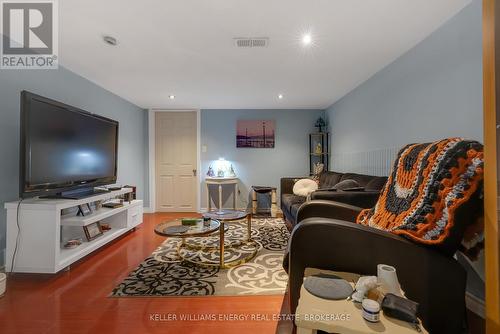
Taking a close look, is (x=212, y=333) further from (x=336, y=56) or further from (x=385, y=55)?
(x=385, y=55)

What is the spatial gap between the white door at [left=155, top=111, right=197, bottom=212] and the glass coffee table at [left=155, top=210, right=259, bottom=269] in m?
1.97

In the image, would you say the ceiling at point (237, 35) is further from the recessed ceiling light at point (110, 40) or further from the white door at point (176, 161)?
the white door at point (176, 161)

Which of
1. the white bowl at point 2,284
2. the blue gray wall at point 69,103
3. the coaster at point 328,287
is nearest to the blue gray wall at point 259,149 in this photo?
the blue gray wall at point 69,103

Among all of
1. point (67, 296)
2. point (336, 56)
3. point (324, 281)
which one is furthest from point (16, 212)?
point (336, 56)

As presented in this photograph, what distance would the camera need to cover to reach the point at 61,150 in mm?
2227

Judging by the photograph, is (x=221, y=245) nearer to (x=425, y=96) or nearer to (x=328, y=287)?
(x=328, y=287)

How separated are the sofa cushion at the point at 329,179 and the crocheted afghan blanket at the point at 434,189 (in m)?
1.87

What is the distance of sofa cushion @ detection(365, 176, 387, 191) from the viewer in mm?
2262

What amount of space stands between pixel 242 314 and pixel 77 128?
236cm

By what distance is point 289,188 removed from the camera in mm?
3941

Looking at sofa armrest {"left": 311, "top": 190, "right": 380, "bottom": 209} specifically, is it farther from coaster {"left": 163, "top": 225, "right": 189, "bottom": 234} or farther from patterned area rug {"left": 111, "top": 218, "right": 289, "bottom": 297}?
coaster {"left": 163, "top": 225, "right": 189, "bottom": 234}

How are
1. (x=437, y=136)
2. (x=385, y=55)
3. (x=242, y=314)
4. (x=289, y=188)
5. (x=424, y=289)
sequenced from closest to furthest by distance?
(x=424, y=289), (x=242, y=314), (x=437, y=136), (x=385, y=55), (x=289, y=188)

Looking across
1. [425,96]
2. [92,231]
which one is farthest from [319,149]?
[92,231]

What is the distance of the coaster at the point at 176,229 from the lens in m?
2.09
